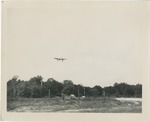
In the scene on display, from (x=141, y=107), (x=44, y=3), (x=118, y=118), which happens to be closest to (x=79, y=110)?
(x=118, y=118)

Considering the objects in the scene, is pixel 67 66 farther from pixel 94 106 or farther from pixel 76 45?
pixel 94 106

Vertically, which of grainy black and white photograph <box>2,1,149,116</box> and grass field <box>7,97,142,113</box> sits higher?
grainy black and white photograph <box>2,1,149,116</box>

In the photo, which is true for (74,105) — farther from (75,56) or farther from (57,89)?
(75,56)

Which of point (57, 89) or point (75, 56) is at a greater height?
point (75, 56)

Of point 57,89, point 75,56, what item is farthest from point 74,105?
point 75,56

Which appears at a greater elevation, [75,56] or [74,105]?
[75,56]

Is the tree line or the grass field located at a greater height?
the tree line
